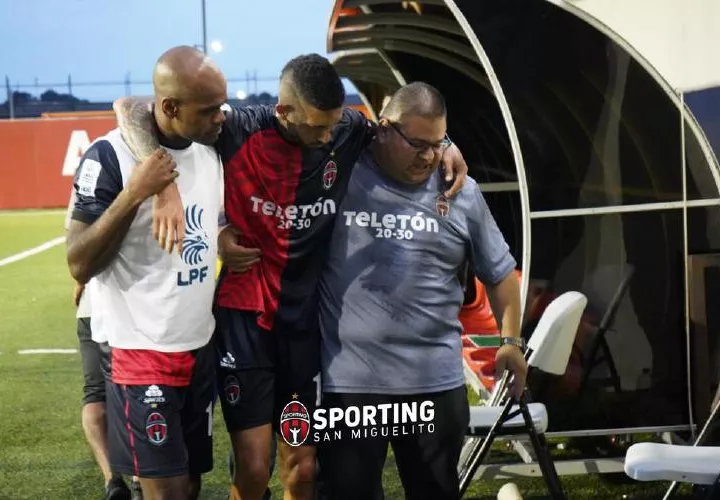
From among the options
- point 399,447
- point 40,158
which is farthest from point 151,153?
point 40,158

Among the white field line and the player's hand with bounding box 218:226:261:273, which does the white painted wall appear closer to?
the player's hand with bounding box 218:226:261:273

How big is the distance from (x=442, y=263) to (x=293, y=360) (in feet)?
1.88

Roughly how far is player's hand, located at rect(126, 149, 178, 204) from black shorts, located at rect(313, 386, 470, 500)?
86 cm

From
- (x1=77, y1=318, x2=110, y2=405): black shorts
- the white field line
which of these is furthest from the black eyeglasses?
the white field line

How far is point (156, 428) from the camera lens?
306 centimetres

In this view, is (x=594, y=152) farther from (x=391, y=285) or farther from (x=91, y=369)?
(x=91, y=369)

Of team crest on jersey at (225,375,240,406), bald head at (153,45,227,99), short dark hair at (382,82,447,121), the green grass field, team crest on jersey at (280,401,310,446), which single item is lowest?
the green grass field

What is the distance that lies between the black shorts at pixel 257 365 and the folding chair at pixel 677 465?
1.07 metres

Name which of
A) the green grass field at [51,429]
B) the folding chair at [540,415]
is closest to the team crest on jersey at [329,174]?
the folding chair at [540,415]

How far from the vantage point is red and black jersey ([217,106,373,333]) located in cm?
316

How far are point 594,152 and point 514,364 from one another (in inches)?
66.5

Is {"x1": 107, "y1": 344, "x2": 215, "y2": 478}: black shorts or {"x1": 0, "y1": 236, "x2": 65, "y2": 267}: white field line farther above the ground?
{"x1": 107, "y1": 344, "x2": 215, "y2": 478}: black shorts

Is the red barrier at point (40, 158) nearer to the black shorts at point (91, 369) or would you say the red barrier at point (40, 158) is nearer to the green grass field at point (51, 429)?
the green grass field at point (51, 429)

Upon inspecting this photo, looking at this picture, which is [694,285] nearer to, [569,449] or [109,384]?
[569,449]
